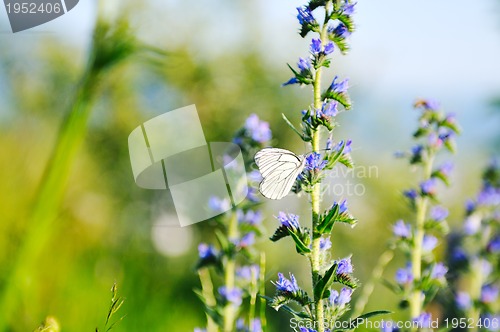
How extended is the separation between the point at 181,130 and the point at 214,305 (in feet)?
18.4

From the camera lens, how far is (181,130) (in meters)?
7.73

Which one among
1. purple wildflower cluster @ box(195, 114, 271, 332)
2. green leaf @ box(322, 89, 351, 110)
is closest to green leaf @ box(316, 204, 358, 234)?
green leaf @ box(322, 89, 351, 110)

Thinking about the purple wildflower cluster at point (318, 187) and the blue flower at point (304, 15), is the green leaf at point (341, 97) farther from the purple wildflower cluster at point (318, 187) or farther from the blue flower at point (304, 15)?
the blue flower at point (304, 15)

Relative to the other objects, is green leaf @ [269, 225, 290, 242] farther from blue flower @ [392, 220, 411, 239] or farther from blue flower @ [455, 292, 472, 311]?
blue flower @ [455, 292, 472, 311]

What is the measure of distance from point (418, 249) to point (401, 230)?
118 millimetres

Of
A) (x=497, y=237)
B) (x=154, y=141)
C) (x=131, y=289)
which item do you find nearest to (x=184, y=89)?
(x=154, y=141)

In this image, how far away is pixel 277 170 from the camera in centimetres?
176

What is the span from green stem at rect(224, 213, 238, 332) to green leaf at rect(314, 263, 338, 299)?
88cm

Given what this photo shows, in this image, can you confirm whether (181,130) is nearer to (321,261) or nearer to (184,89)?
(184,89)

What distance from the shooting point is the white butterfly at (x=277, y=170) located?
5.37ft

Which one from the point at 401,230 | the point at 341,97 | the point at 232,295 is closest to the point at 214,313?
the point at 232,295

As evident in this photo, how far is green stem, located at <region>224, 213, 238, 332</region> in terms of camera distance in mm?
2258

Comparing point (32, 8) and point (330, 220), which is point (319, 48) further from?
point (32, 8)

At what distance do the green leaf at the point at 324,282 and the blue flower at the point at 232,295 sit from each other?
85cm
